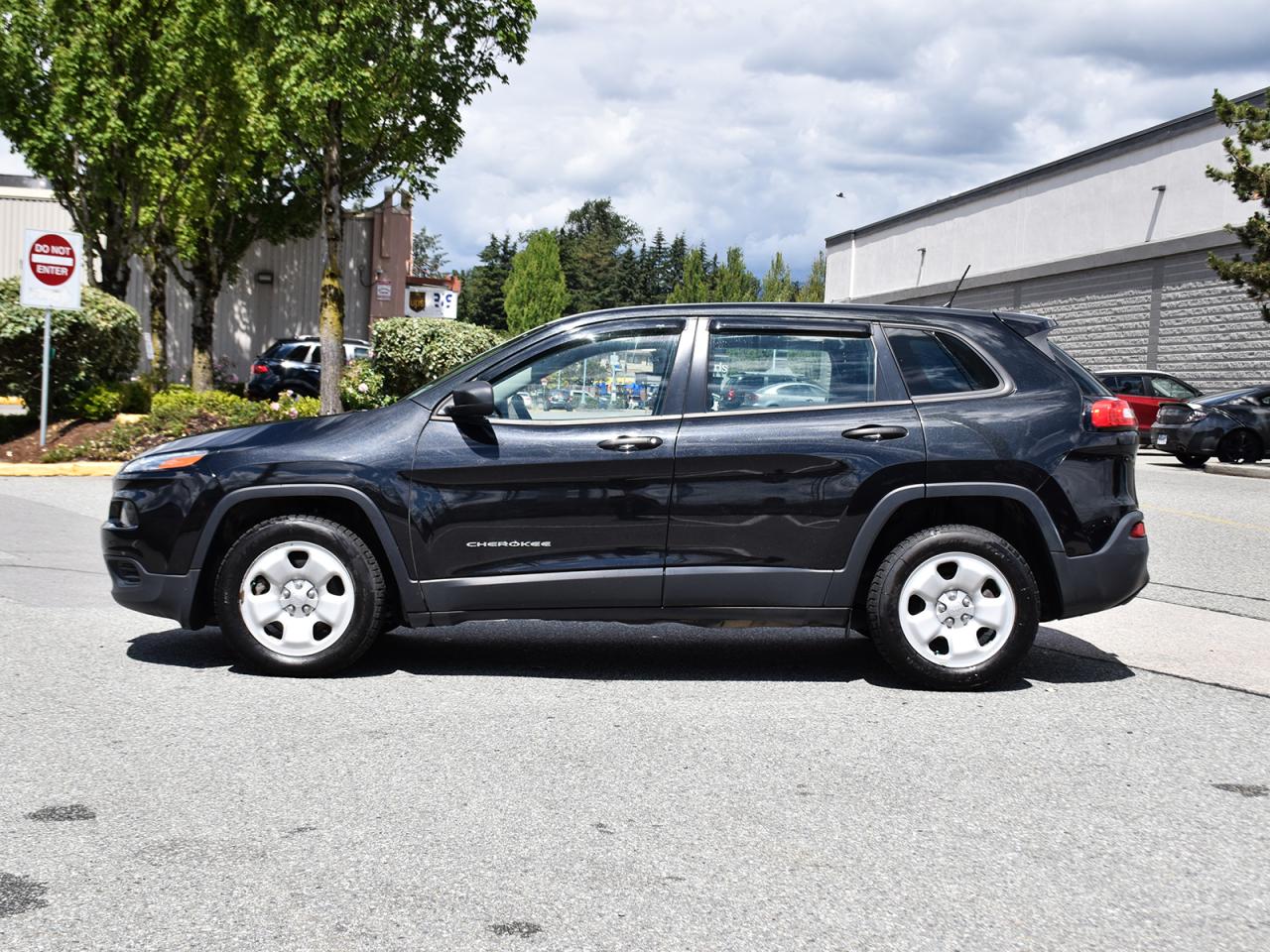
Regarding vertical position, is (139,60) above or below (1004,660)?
A: above

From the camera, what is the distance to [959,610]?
6035 mm

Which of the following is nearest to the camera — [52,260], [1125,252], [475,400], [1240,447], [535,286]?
[475,400]

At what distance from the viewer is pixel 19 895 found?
3516mm

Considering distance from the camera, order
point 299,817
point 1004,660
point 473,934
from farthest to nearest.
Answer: point 1004,660 → point 299,817 → point 473,934

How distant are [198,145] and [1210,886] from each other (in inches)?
1030

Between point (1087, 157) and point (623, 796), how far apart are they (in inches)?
1389

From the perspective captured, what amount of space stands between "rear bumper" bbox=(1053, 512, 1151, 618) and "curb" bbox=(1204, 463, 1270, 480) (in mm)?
15959

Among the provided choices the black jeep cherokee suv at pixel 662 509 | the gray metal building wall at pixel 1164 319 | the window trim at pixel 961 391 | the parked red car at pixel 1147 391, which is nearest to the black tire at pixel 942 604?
the black jeep cherokee suv at pixel 662 509

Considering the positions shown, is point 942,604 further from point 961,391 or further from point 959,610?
point 961,391

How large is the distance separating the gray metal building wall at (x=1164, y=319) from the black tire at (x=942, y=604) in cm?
2501

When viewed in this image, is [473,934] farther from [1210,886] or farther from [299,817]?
[1210,886]

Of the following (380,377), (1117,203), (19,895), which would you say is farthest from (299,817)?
(1117,203)

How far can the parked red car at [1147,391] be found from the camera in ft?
84.3

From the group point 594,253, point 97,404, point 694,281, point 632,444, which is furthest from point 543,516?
point 594,253
